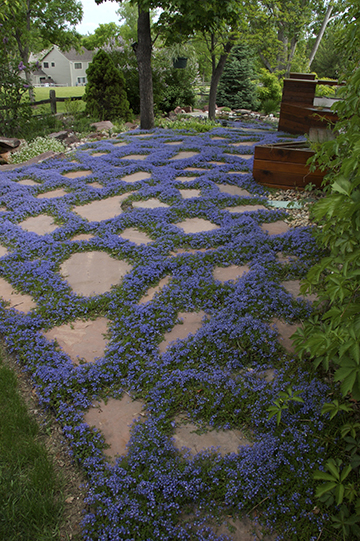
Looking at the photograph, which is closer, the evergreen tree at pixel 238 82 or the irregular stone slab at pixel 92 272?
the irregular stone slab at pixel 92 272

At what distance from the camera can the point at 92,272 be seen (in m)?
3.12

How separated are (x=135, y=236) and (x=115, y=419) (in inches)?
80.9

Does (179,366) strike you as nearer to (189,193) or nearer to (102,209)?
(102,209)

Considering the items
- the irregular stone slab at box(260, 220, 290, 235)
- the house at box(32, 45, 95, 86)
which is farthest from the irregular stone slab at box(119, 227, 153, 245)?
the house at box(32, 45, 95, 86)

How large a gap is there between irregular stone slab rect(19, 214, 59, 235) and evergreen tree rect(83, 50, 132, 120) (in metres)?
9.06

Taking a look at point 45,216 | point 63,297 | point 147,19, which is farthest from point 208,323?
point 147,19

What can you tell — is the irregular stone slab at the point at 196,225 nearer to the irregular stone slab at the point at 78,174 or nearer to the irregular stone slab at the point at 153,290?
the irregular stone slab at the point at 153,290

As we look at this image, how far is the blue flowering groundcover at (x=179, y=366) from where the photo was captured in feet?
4.99

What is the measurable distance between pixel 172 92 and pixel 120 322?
46.5 ft

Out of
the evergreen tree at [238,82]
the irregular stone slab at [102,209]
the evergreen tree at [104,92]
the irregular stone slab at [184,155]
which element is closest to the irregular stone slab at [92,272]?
the irregular stone slab at [102,209]

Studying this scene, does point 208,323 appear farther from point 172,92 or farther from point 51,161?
point 172,92

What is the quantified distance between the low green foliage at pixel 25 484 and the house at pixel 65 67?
321 feet

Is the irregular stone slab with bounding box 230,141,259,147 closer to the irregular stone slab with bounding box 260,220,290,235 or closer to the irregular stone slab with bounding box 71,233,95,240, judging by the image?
the irregular stone slab with bounding box 260,220,290,235

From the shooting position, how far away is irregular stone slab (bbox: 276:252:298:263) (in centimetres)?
307
